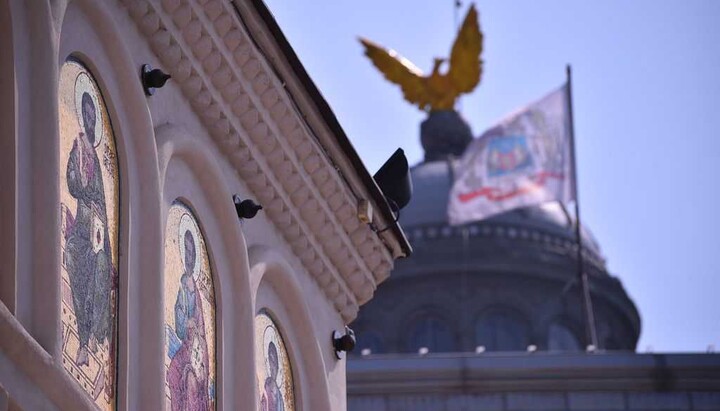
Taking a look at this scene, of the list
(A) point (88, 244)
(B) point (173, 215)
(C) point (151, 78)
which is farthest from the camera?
(B) point (173, 215)

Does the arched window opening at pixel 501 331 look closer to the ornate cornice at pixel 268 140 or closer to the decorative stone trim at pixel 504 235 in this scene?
the decorative stone trim at pixel 504 235

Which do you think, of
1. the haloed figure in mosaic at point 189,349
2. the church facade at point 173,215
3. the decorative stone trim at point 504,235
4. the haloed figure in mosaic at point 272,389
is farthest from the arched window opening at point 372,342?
the haloed figure in mosaic at point 189,349

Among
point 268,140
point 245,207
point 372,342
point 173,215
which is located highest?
point 372,342

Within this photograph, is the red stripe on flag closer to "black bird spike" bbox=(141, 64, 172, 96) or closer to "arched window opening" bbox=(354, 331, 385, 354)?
"arched window opening" bbox=(354, 331, 385, 354)

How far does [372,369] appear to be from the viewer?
45219 mm

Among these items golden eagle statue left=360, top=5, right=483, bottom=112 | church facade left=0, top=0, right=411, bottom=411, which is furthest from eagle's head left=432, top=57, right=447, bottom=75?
church facade left=0, top=0, right=411, bottom=411

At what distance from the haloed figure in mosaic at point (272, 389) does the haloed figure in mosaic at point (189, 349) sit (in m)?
1.55

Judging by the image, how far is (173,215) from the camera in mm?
15859

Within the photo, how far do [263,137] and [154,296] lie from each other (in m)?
2.85

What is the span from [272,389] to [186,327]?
2.28 metres

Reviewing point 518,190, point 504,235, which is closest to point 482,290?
point 504,235

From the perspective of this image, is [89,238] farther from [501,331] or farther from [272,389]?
[501,331]

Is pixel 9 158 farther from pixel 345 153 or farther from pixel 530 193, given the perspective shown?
pixel 530 193

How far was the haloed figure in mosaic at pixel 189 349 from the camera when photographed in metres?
15.3
